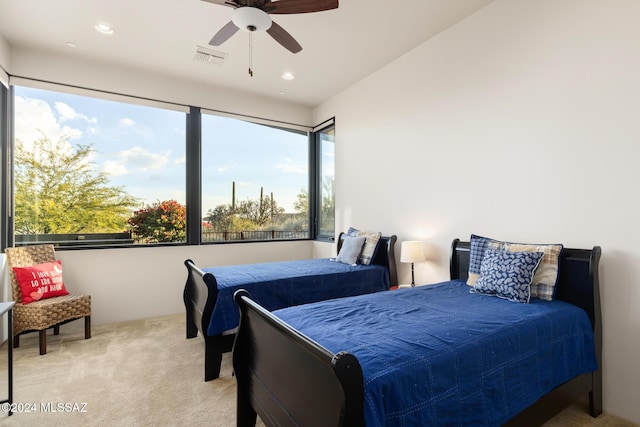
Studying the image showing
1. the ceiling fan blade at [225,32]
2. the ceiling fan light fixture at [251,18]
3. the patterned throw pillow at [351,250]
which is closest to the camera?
the ceiling fan light fixture at [251,18]

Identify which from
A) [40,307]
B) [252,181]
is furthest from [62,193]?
[252,181]

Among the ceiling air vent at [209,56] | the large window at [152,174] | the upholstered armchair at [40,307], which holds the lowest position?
the upholstered armchair at [40,307]

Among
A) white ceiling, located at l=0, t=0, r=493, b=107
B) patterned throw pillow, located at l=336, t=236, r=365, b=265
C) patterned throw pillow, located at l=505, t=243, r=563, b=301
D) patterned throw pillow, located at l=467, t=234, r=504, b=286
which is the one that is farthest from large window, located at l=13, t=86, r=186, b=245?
patterned throw pillow, located at l=505, t=243, r=563, b=301

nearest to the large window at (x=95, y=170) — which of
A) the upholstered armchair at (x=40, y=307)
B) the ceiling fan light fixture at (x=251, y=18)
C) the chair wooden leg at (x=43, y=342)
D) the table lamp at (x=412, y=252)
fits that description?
the upholstered armchair at (x=40, y=307)

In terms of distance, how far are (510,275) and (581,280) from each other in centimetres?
42

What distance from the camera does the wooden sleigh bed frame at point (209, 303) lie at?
2.59 metres

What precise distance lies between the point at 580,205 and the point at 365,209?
240cm

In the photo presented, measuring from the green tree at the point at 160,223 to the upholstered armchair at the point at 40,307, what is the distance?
897 millimetres

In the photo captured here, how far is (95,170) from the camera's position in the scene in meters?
3.89

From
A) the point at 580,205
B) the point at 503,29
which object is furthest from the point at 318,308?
the point at 503,29

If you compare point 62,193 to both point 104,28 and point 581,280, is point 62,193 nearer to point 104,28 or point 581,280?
point 104,28

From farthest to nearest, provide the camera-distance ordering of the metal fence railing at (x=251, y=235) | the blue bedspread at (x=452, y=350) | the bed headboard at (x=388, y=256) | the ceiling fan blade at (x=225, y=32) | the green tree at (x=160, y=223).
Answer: the metal fence railing at (x=251, y=235)
the green tree at (x=160, y=223)
the bed headboard at (x=388, y=256)
the ceiling fan blade at (x=225, y=32)
the blue bedspread at (x=452, y=350)

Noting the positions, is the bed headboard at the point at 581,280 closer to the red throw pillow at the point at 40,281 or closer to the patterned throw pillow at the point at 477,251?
the patterned throw pillow at the point at 477,251

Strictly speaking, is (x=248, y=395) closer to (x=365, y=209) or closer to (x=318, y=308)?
(x=318, y=308)
